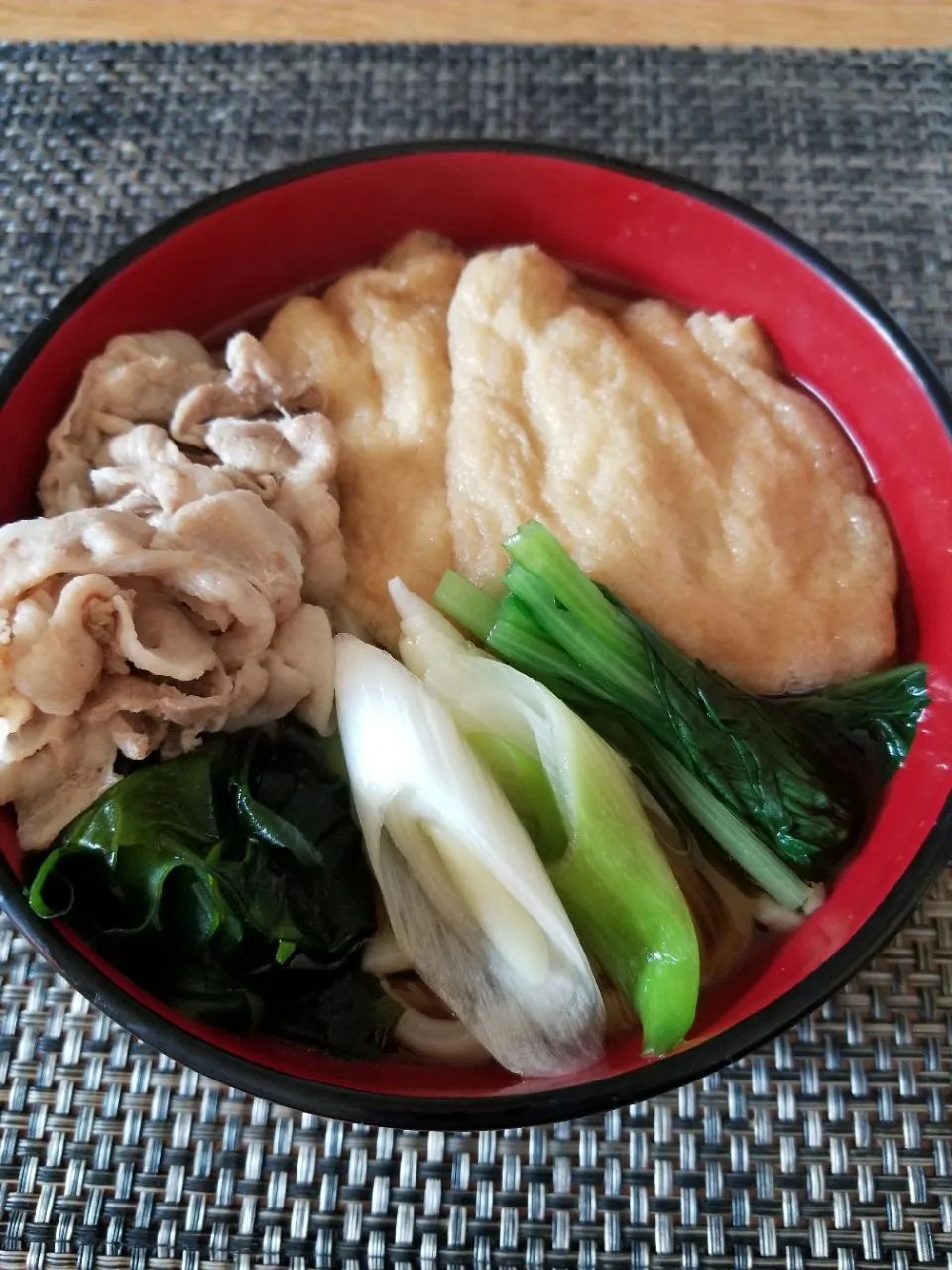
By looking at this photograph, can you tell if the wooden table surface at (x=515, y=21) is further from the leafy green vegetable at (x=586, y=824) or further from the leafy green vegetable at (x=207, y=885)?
the leafy green vegetable at (x=207, y=885)

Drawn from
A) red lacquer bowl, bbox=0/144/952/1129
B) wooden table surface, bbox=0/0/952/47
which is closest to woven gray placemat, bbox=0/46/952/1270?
red lacquer bowl, bbox=0/144/952/1129

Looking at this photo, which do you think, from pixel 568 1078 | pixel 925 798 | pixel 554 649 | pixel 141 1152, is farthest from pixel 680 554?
pixel 141 1152

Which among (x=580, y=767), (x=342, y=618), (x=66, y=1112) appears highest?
(x=580, y=767)

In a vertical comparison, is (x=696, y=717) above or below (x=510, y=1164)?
above

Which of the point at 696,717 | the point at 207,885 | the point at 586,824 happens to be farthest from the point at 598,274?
the point at 207,885

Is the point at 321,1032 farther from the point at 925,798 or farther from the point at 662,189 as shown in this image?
the point at 662,189

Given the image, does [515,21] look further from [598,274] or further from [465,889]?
[465,889]
